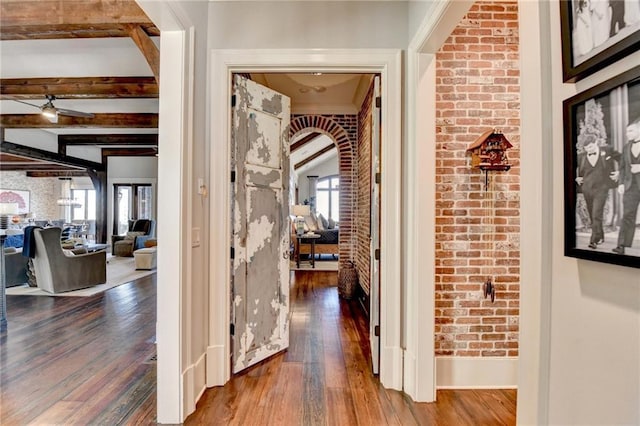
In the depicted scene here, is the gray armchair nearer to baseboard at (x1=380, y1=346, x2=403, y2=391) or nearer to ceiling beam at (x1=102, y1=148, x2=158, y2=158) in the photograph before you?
baseboard at (x1=380, y1=346, x2=403, y2=391)

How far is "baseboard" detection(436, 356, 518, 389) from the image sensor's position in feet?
7.57

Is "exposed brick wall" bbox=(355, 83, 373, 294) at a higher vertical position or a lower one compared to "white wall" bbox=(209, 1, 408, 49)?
lower

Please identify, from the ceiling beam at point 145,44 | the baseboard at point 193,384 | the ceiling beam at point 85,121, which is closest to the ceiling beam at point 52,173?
the ceiling beam at point 85,121

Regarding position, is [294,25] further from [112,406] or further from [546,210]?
[112,406]

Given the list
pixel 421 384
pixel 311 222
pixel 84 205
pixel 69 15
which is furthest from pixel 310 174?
pixel 421 384

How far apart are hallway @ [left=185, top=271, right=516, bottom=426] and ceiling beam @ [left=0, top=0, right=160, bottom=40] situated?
3.00 m

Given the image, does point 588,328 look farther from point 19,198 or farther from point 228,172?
point 19,198

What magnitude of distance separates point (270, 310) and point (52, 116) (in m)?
4.53

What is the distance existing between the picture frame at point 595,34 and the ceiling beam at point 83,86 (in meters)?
4.70

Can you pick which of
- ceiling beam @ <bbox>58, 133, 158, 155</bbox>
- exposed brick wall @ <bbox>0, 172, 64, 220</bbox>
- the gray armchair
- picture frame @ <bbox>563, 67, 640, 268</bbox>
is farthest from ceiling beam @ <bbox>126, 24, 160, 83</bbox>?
exposed brick wall @ <bbox>0, 172, 64, 220</bbox>

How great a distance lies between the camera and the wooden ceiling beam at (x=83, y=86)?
4.31 metres

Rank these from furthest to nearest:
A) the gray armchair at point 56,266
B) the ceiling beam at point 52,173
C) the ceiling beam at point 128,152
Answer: the ceiling beam at point 52,173 → the ceiling beam at point 128,152 → the gray armchair at point 56,266

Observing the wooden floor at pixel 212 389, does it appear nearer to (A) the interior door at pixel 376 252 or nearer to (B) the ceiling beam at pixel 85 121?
(A) the interior door at pixel 376 252

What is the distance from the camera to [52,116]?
4.55 meters
